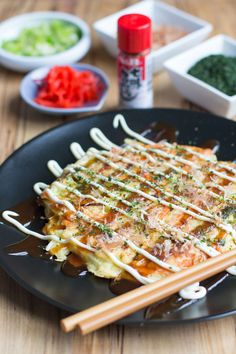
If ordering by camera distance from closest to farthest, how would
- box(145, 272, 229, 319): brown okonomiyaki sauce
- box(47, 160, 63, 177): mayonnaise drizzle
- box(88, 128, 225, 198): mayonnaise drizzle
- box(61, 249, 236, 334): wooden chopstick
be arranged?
box(61, 249, 236, 334): wooden chopstick
box(145, 272, 229, 319): brown okonomiyaki sauce
box(88, 128, 225, 198): mayonnaise drizzle
box(47, 160, 63, 177): mayonnaise drizzle

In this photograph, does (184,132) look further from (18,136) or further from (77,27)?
(77,27)

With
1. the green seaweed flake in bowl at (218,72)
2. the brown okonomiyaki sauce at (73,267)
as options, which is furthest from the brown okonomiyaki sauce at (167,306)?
the green seaweed flake in bowl at (218,72)

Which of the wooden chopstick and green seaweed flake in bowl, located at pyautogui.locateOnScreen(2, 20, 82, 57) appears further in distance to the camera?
green seaweed flake in bowl, located at pyautogui.locateOnScreen(2, 20, 82, 57)

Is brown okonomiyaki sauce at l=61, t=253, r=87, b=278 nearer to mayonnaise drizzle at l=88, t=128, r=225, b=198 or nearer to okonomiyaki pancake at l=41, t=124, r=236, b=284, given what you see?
okonomiyaki pancake at l=41, t=124, r=236, b=284

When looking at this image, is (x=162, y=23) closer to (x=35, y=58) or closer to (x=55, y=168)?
(x=35, y=58)

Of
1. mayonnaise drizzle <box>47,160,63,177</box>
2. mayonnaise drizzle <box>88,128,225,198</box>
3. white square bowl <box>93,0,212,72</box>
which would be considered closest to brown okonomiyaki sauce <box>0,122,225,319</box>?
mayonnaise drizzle <box>47,160,63,177</box>

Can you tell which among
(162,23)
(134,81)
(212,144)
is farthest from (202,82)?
(162,23)

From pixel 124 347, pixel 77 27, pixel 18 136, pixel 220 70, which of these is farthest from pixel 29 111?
pixel 124 347
